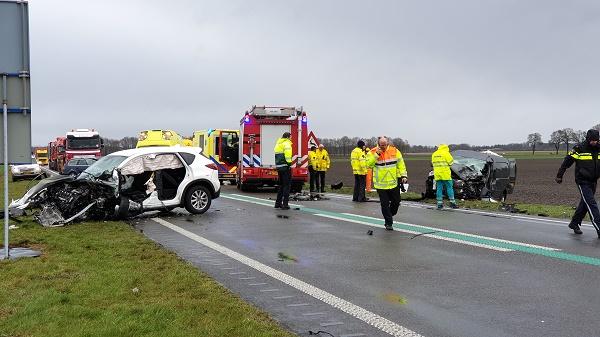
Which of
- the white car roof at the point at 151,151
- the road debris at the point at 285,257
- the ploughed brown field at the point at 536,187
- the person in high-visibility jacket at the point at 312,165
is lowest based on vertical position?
the ploughed brown field at the point at 536,187

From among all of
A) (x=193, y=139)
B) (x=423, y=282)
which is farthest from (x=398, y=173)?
(x=193, y=139)

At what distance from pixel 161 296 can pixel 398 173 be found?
20.9 feet

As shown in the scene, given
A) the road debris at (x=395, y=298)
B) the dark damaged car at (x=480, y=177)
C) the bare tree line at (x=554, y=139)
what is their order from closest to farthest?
the road debris at (x=395, y=298) → the dark damaged car at (x=480, y=177) → the bare tree line at (x=554, y=139)

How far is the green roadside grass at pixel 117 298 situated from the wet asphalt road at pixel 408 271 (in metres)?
0.38

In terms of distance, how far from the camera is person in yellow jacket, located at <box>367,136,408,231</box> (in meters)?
10.5

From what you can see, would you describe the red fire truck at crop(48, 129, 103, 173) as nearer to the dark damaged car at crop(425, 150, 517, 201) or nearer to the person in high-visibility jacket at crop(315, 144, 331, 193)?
the person in high-visibility jacket at crop(315, 144, 331, 193)

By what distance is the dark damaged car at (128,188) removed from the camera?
11.0m

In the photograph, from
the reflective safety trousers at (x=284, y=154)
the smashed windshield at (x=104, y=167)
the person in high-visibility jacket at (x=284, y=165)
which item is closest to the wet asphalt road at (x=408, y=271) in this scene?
the smashed windshield at (x=104, y=167)

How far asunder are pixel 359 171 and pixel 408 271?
10.9 meters

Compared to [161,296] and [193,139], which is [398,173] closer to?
[161,296]

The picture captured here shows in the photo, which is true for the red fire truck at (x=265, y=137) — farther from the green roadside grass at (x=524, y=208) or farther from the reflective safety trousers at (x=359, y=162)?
the green roadside grass at (x=524, y=208)

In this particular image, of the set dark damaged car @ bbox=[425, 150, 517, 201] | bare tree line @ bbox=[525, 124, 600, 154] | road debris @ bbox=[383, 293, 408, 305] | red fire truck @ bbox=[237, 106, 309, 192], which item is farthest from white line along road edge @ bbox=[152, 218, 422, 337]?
bare tree line @ bbox=[525, 124, 600, 154]

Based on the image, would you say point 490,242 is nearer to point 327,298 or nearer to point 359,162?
point 327,298

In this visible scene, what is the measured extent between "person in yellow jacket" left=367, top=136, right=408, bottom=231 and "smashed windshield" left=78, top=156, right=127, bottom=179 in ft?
18.5
